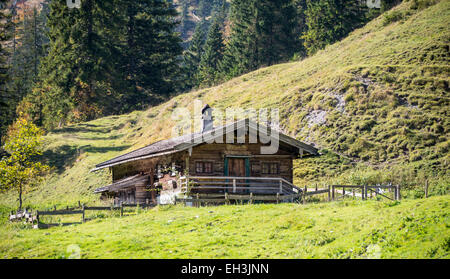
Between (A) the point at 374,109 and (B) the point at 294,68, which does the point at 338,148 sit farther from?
(B) the point at 294,68

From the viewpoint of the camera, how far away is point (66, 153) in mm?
54906

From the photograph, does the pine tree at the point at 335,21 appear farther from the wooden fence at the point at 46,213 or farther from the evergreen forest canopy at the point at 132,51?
the wooden fence at the point at 46,213

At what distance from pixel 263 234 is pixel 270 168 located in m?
12.9

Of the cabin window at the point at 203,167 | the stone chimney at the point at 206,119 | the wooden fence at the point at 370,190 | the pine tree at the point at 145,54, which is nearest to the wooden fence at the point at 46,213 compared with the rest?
the cabin window at the point at 203,167

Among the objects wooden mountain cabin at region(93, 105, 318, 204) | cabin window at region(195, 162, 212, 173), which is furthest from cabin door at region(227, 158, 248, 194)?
cabin window at region(195, 162, 212, 173)

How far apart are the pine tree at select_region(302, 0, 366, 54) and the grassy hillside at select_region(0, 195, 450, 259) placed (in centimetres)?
6145

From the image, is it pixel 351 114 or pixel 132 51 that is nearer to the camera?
pixel 351 114

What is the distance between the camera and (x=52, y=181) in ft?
161

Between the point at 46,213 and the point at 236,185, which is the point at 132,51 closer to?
the point at 236,185

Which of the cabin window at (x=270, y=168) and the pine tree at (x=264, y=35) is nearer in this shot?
the cabin window at (x=270, y=168)

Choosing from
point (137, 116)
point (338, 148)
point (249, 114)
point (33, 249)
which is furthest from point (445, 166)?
point (137, 116)

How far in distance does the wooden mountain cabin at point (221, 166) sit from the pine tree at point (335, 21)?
5239 centimetres

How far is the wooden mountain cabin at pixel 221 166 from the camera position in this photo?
2658 centimetres

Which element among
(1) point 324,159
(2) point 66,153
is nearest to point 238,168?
(1) point 324,159
